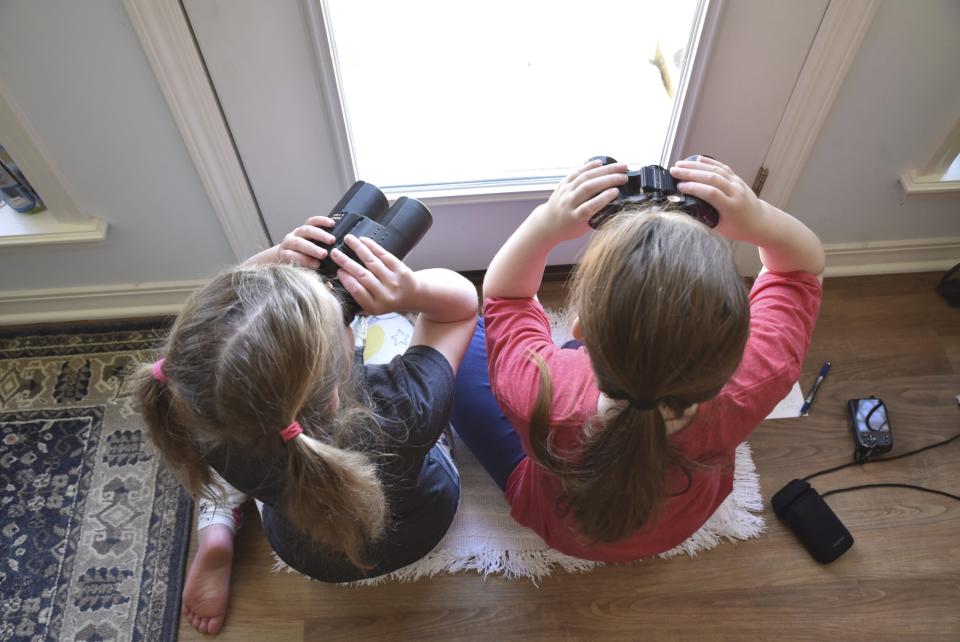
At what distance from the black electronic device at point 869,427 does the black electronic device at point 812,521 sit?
0.14m

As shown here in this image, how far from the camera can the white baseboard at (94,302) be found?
1.26 metres

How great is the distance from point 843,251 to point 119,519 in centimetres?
149

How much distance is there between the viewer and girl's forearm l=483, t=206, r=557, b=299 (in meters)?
0.77

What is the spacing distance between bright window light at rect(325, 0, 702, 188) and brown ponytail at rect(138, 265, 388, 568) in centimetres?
50

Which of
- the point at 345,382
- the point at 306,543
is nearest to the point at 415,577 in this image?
the point at 306,543

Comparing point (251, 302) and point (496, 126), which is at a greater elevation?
point (251, 302)

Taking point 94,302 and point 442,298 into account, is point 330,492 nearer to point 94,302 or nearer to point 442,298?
point 442,298

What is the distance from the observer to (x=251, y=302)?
0.59 meters

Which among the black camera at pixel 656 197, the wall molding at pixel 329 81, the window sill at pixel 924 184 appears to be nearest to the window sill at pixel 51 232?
the wall molding at pixel 329 81

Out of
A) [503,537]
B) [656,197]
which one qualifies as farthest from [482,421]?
[656,197]

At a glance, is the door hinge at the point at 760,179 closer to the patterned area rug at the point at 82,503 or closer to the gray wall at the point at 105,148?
the gray wall at the point at 105,148

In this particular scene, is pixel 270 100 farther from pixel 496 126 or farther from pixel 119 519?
pixel 119 519

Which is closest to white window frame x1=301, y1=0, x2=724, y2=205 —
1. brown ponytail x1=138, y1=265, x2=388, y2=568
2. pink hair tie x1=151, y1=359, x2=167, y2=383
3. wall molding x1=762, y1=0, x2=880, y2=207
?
wall molding x1=762, y1=0, x2=880, y2=207

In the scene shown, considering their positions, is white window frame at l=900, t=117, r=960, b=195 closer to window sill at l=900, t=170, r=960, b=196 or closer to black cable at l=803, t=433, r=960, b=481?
window sill at l=900, t=170, r=960, b=196
